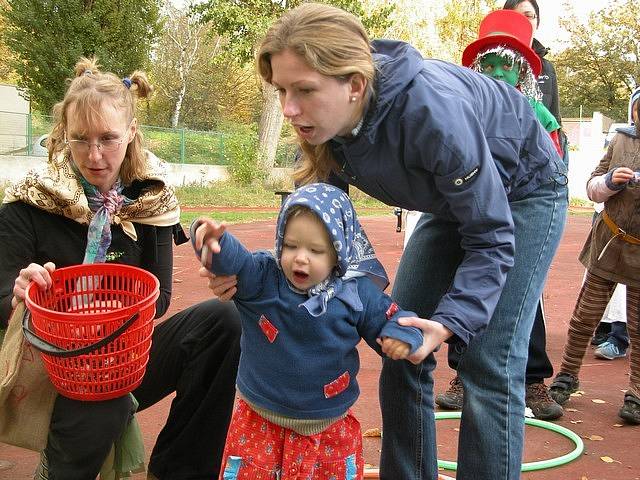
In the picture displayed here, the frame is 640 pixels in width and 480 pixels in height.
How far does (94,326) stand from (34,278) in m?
0.32

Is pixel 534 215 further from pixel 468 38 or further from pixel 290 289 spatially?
pixel 468 38

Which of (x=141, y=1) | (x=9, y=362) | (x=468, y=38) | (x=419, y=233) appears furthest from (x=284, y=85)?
(x=468, y=38)

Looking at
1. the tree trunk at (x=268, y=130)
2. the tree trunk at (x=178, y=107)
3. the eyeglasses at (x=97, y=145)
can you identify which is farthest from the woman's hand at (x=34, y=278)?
the tree trunk at (x=178, y=107)

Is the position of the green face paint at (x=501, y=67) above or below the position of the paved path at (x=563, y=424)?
above

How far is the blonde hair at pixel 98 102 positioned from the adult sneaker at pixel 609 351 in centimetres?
422

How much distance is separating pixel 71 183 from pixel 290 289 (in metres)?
1.01

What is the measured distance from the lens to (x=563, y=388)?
4.74 metres

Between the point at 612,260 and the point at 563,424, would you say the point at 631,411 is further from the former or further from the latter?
the point at 612,260


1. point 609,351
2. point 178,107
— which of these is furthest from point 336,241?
point 178,107

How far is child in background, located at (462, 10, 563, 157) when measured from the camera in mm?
3943

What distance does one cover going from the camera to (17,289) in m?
2.73

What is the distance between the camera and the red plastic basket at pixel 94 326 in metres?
2.55

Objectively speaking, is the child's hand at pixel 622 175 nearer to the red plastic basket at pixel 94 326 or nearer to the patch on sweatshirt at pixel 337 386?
the patch on sweatshirt at pixel 337 386

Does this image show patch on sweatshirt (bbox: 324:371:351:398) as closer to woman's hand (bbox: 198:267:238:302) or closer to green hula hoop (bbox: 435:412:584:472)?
woman's hand (bbox: 198:267:238:302)
